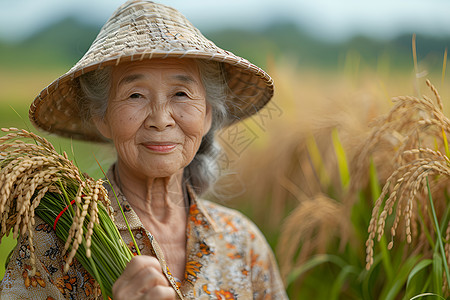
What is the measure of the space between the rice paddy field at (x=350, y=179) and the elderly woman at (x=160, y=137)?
9.2 inches

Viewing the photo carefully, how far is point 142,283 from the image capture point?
1.39 meters

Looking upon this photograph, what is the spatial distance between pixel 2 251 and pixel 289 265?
6.54ft

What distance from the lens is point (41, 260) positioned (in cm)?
167

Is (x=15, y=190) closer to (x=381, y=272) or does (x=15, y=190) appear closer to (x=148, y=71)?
(x=148, y=71)

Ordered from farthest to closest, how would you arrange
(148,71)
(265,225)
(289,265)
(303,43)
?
(303,43) < (265,225) < (289,265) < (148,71)

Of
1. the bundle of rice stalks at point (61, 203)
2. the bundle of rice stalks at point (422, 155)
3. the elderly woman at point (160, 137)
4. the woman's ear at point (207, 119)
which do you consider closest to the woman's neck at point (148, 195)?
the elderly woman at point (160, 137)

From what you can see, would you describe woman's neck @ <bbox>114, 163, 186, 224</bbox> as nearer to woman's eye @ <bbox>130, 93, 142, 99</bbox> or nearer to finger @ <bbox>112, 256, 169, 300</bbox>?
woman's eye @ <bbox>130, 93, 142, 99</bbox>

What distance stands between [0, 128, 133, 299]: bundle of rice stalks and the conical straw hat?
0.34 m

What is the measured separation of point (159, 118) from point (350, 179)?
1.21 m

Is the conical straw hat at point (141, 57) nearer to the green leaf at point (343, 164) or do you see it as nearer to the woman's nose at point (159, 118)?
the woman's nose at point (159, 118)

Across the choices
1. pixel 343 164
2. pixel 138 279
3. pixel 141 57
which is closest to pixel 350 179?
pixel 343 164

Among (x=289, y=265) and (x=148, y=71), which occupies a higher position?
(x=148, y=71)

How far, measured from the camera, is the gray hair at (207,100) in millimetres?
1919

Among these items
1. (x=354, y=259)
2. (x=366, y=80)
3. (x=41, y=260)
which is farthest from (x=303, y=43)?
(x=41, y=260)
